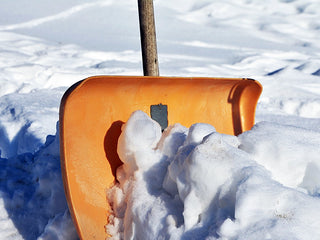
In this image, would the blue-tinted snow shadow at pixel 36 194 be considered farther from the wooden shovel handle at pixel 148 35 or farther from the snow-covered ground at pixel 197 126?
the wooden shovel handle at pixel 148 35

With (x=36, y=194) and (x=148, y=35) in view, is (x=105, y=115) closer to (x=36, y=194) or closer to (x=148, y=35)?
(x=36, y=194)

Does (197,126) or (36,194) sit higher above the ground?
(197,126)

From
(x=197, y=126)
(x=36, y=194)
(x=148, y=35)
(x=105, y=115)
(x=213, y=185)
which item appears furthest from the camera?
(x=148, y=35)

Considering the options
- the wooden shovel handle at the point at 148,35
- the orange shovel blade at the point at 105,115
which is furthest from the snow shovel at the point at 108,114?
the wooden shovel handle at the point at 148,35

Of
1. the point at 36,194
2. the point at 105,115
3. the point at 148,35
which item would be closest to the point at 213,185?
the point at 105,115

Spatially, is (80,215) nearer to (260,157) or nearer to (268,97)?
(260,157)

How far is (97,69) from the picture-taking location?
6.25 meters

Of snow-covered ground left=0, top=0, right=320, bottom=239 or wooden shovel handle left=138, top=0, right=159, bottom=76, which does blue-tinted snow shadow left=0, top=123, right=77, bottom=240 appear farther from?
wooden shovel handle left=138, top=0, right=159, bottom=76

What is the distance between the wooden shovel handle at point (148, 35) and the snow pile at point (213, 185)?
65cm

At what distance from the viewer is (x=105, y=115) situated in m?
1.83

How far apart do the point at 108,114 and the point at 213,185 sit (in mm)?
729

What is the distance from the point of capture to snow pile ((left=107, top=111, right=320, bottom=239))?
1120 millimetres

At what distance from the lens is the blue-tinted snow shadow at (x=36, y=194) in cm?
182

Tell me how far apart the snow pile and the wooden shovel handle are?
2.14ft
